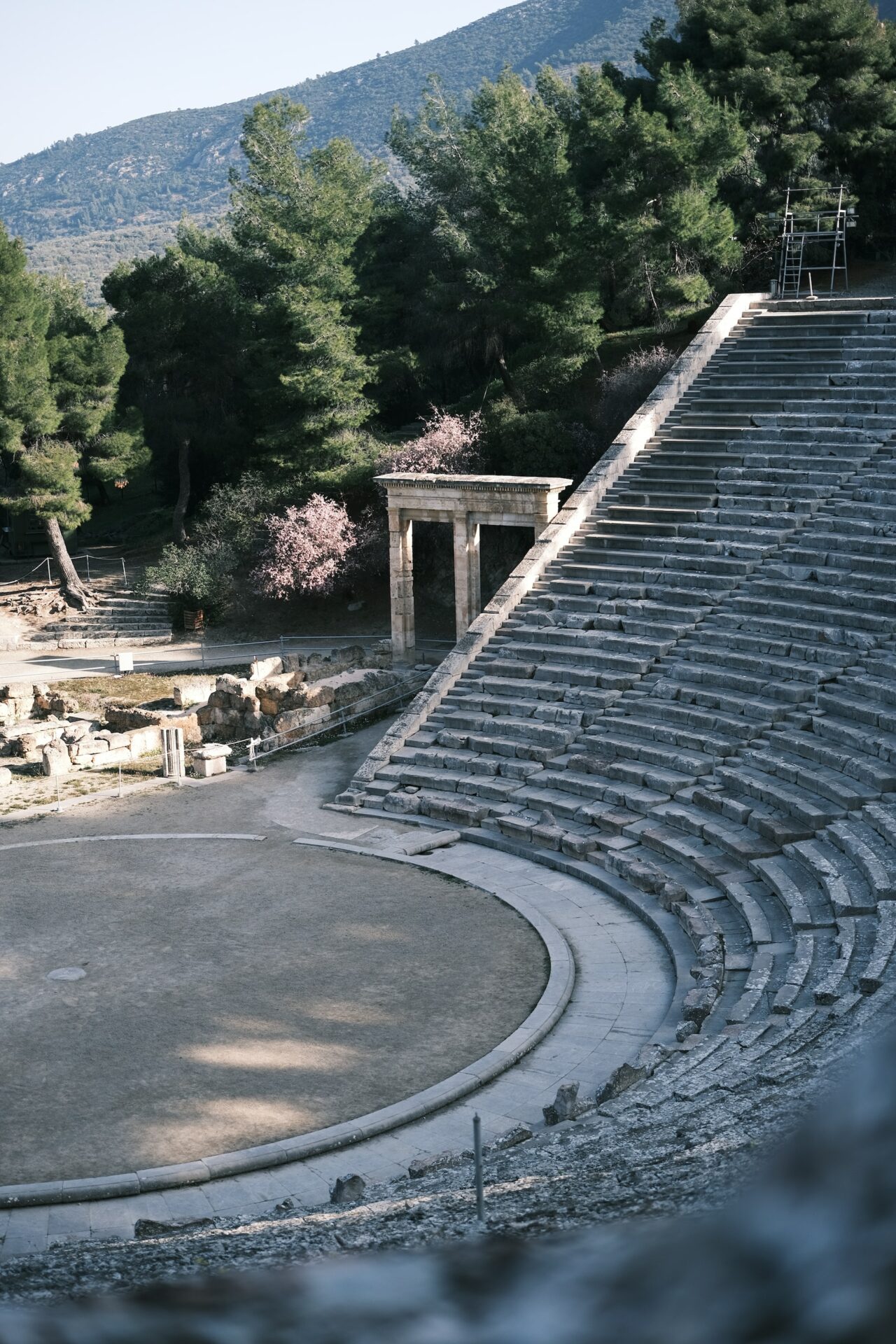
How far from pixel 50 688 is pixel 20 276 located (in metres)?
12.3

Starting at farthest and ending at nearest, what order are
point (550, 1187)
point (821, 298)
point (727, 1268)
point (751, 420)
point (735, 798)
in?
1. point (821, 298)
2. point (751, 420)
3. point (735, 798)
4. point (550, 1187)
5. point (727, 1268)

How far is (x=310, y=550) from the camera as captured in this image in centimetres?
3064

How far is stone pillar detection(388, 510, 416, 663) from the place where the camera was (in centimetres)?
2470

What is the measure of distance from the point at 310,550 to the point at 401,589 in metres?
6.17

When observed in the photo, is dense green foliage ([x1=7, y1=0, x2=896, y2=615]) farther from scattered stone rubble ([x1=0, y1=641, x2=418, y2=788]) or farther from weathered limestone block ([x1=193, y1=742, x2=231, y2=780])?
weathered limestone block ([x1=193, y1=742, x2=231, y2=780])

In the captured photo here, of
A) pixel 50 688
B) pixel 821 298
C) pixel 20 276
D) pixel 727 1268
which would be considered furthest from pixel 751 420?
pixel 727 1268

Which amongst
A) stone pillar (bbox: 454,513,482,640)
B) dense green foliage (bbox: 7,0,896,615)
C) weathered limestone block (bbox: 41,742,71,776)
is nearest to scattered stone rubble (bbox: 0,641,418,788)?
weathered limestone block (bbox: 41,742,71,776)

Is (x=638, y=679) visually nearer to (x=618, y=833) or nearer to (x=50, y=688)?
(x=618, y=833)

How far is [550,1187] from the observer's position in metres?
6.99

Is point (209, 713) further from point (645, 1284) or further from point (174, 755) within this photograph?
point (645, 1284)

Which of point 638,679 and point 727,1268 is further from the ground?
point 727,1268

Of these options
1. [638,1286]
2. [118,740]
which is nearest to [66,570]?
[118,740]

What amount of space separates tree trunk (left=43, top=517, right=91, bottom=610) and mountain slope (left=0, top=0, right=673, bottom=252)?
10380cm

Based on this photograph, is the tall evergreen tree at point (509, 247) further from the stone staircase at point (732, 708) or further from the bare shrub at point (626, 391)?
the stone staircase at point (732, 708)
